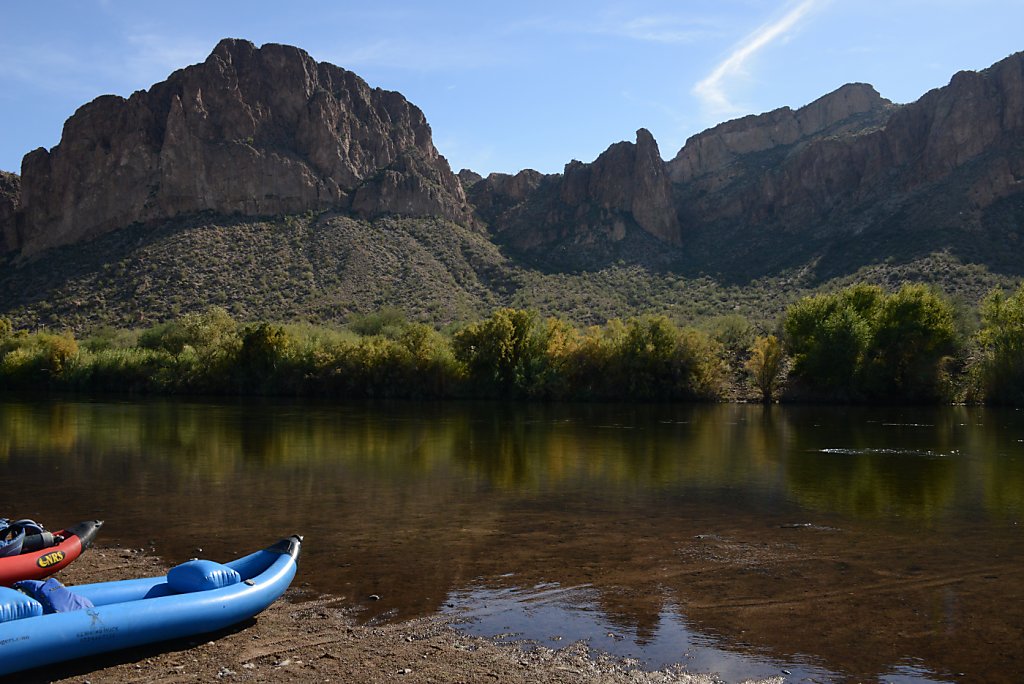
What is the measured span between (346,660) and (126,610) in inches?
92.2

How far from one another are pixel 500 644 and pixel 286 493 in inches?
438

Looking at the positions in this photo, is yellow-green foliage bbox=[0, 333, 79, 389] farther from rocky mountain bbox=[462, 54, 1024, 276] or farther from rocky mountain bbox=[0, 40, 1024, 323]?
rocky mountain bbox=[462, 54, 1024, 276]

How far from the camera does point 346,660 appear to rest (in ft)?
27.5

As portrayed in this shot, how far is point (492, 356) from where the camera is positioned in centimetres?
6316

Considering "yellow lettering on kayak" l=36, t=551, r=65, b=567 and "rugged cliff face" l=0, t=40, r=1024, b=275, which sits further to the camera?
"rugged cliff face" l=0, t=40, r=1024, b=275

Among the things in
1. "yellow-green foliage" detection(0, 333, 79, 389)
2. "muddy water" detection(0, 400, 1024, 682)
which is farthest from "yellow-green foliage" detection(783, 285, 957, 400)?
"yellow-green foliage" detection(0, 333, 79, 389)

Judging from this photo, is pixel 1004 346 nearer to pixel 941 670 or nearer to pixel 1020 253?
pixel 1020 253

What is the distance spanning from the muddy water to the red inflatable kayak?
1645mm

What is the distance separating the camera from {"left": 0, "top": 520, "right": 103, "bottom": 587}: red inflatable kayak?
1041 cm

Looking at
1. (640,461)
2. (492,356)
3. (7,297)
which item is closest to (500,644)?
(640,461)

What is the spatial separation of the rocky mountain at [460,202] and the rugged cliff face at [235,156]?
1.11 ft

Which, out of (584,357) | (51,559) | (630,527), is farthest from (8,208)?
(630,527)

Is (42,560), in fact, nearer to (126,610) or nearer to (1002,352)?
(126,610)

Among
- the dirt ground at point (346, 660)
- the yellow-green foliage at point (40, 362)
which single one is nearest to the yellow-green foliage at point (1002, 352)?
the dirt ground at point (346, 660)
